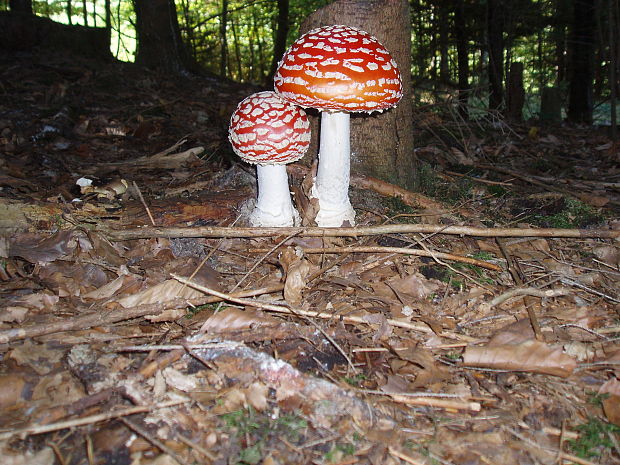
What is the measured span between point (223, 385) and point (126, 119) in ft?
20.5

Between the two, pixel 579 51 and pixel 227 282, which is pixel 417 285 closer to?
pixel 227 282

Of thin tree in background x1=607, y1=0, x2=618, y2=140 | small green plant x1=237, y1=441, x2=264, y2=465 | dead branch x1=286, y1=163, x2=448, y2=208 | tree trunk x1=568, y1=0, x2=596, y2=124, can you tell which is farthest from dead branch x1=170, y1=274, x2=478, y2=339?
tree trunk x1=568, y1=0, x2=596, y2=124

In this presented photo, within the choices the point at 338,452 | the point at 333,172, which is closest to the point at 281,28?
the point at 333,172

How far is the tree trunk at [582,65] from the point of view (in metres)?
10.9

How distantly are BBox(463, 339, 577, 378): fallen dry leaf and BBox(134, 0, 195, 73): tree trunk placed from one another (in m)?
10.1

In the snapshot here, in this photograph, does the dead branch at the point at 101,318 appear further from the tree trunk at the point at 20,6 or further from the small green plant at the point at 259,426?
the tree trunk at the point at 20,6

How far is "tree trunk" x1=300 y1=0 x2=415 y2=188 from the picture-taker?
4.15 metres

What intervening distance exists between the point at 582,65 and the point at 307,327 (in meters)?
12.0

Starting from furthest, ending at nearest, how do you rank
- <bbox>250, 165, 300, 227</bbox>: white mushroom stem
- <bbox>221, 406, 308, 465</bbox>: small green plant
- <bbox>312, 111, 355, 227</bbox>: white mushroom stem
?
<bbox>250, 165, 300, 227</bbox>: white mushroom stem, <bbox>312, 111, 355, 227</bbox>: white mushroom stem, <bbox>221, 406, 308, 465</bbox>: small green plant

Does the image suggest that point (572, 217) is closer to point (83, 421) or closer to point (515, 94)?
point (83, 421)

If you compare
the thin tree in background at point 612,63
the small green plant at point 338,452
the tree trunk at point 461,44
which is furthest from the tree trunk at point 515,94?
the small green plant at point 338,452

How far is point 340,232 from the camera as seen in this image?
143 inches

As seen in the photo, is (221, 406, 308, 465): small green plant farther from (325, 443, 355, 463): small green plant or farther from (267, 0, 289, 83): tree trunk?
(267, 0, 289, 83): tree trunk

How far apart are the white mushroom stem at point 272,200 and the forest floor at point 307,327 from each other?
→ 0.27 meters
